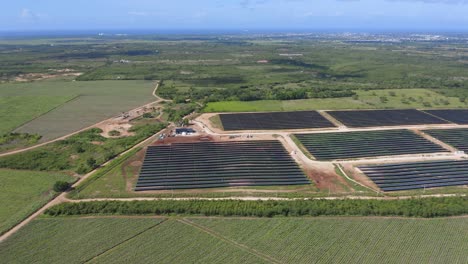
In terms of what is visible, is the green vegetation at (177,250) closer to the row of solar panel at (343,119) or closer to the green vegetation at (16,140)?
the row of solar panel at (343,119)

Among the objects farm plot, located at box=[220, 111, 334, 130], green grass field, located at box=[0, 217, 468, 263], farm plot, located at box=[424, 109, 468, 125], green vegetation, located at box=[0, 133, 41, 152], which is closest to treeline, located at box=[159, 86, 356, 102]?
farm plot, located at box=[220, 111, 334, 130]

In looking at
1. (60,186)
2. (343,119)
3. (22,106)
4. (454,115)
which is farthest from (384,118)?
(22,106)

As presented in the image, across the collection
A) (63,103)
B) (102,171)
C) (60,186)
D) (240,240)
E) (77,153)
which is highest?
(63,103)

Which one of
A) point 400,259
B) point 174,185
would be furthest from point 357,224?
point 174,185

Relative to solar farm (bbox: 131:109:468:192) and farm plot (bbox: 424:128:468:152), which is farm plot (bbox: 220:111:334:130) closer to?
solar farm (bbox: 131:109:468:192)

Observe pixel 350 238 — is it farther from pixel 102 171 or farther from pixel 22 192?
pixel 22 192

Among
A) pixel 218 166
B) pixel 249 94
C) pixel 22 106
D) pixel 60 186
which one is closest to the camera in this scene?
pixel 60 186
